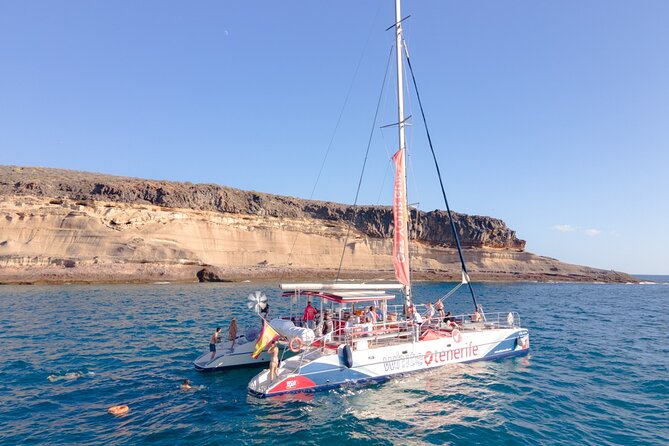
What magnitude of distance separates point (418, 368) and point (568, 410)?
5.06 m

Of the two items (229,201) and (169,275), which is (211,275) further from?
(229,201)

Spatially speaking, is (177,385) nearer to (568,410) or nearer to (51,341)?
(51,341)

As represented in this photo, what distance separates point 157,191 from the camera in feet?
210

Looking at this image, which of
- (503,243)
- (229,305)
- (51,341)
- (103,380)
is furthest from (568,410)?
(503,243)

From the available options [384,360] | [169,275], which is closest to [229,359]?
[384,360]

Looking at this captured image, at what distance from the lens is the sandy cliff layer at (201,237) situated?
51062 mm

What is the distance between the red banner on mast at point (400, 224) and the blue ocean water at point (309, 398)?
4.24m

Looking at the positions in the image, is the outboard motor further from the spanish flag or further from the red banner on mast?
the red banner on mast

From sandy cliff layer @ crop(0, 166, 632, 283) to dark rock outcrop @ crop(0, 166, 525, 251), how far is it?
195 mm

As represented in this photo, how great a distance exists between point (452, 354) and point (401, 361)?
9.27ft

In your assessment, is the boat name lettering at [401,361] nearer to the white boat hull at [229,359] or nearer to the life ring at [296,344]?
the life ring at [296,344]

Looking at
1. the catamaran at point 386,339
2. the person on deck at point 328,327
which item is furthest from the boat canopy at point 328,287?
the person on deck at point 328,327

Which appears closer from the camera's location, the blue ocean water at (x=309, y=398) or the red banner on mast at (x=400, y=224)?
the blue ocean water at (x=309, y=398)

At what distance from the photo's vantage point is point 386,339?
54.0 feet
